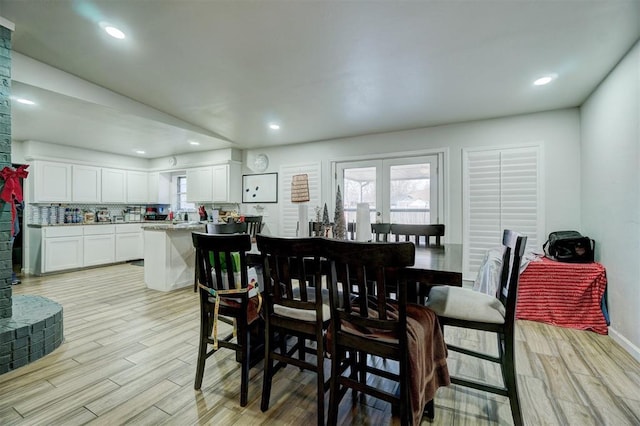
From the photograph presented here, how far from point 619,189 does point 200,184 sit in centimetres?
629

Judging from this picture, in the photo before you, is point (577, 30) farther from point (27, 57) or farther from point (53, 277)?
point (53, 277)

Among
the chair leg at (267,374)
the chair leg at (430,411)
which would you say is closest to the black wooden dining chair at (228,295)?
the chair leg at (267,374)

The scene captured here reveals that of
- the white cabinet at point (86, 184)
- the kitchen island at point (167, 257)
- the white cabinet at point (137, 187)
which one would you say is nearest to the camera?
the kitchen island at point (167, 257)

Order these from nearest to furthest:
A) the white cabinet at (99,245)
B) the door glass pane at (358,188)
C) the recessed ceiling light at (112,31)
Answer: the recessed ceiling light at (112,31) → the door glass pane at (358,188) → the white cabinet at (99,245)

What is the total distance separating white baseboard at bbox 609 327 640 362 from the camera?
2182mm

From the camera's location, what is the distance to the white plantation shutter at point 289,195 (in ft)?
16.9

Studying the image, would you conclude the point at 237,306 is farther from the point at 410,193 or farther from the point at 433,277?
the point at 410,193

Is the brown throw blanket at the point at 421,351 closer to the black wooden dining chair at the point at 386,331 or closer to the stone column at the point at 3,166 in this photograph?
the black wooden dining chair at the point at 386,331

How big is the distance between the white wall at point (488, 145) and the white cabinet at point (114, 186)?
Result: 403 centimetres

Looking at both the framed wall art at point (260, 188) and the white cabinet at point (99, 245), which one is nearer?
the white cabinet at point (99, 245)

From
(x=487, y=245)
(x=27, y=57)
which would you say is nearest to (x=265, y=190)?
(x=27, y=57)

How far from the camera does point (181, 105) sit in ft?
11.5

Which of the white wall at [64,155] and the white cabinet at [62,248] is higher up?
the white wall at [64,155]

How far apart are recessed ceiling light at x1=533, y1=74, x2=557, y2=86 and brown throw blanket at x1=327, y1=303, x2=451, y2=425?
267cm
